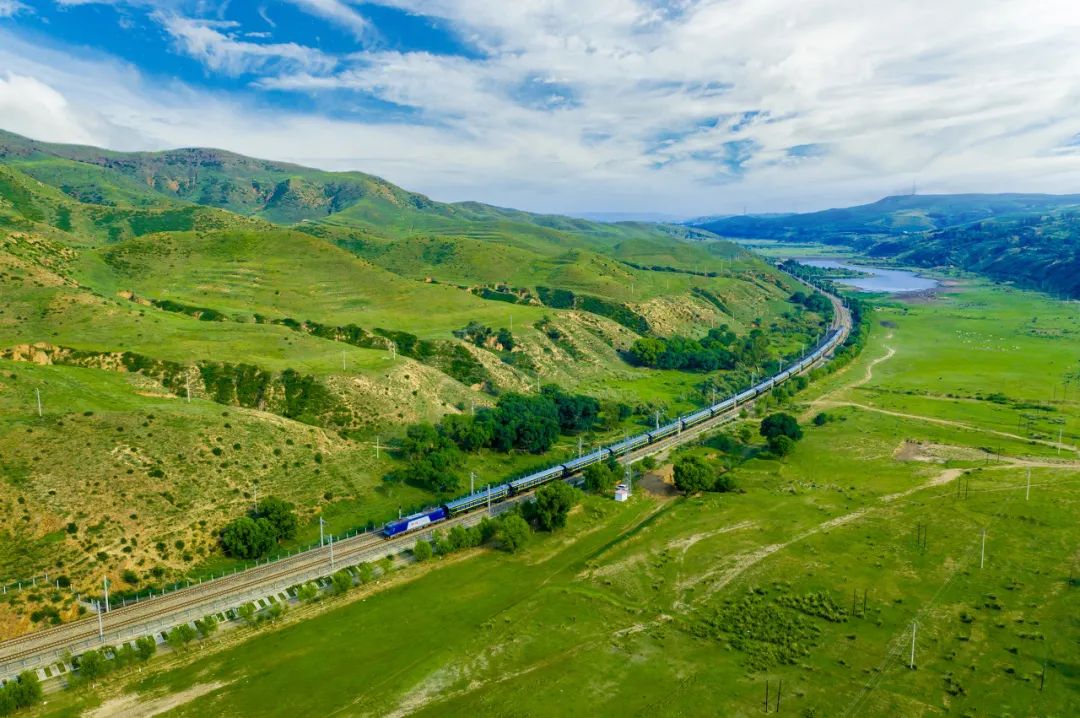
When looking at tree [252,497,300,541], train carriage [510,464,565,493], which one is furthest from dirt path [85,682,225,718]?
train carriage [510,464,565,493]

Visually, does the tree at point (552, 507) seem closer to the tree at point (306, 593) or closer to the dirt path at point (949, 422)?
the tree at point (306, 593)

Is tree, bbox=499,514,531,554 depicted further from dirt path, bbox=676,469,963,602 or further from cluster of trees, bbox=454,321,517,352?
cluster of trees, bbox=454,321,517,352

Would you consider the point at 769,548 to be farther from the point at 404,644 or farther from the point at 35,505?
the point at 35,505

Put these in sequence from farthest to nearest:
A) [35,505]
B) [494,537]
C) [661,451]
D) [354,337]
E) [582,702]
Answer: [354,337], [661,451], [494,537], [35,505], [582,702]

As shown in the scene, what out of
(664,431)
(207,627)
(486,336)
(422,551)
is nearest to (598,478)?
(422,551)

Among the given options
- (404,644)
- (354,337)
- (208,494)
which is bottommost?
(404,644)

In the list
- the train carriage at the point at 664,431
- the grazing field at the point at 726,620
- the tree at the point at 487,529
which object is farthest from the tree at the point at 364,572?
the train carriage at the point at 664,431

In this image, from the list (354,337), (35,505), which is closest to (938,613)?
(35,505)

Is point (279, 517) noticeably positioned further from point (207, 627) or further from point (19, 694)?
point (19, 694)
